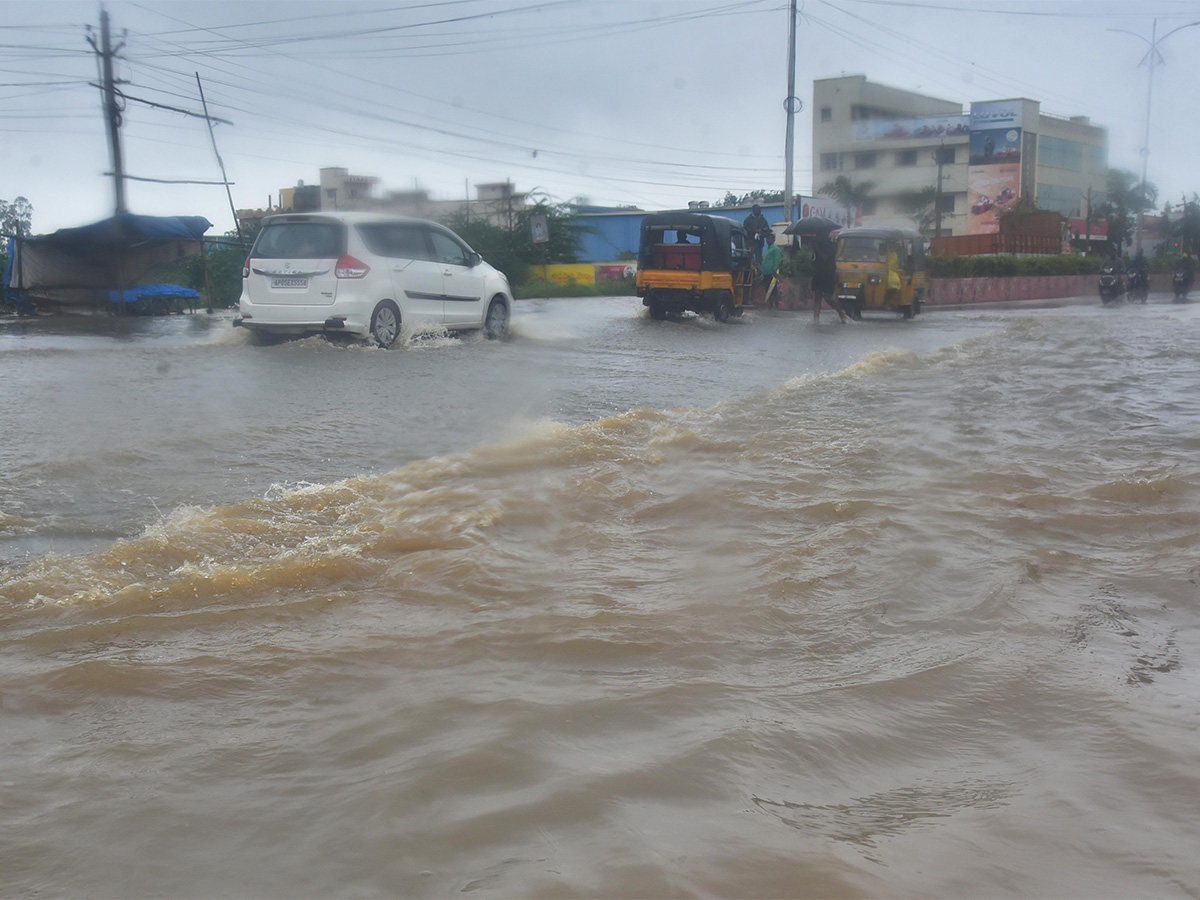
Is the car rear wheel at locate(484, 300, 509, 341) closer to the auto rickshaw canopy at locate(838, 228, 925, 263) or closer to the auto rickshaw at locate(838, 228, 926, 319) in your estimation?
the auto rickshaw at locate(838, 228, 926, 319)

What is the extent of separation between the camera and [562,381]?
9227mm

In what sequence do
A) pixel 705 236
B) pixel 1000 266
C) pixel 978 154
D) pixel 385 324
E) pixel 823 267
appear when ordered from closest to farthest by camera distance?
pixel 385 324 → pixel 823 267 → pixel 705 236 → pixel 1000 266 → pixel 978 154

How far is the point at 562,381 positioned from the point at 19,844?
7.32 meters

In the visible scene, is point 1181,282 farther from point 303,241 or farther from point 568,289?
point 303,241

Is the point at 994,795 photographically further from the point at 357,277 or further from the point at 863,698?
the point at 357,277

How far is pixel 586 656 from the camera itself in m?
3.13

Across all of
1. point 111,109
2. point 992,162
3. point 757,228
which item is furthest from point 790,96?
point 992,162

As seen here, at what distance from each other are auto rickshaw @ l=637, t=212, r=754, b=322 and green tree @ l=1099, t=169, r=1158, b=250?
33.6m

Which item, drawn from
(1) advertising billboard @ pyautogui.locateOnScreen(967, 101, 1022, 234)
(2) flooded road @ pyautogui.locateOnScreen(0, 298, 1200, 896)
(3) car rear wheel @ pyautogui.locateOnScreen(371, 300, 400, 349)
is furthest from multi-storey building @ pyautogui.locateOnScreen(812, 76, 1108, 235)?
(2) flooded road @ pyautogui.locateOnScreen(0, 298, 1200, 896)

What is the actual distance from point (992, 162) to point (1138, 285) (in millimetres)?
35069

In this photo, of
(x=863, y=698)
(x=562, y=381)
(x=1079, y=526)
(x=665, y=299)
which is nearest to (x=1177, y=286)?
(x=665, y=299)

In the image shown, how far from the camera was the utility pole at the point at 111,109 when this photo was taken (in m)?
19.3


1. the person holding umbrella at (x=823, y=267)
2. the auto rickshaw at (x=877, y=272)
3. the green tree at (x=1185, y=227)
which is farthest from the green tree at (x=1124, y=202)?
the person holding umbrella at (x=823, y=267)

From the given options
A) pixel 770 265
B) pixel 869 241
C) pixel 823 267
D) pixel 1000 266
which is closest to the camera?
pixel 823 267
